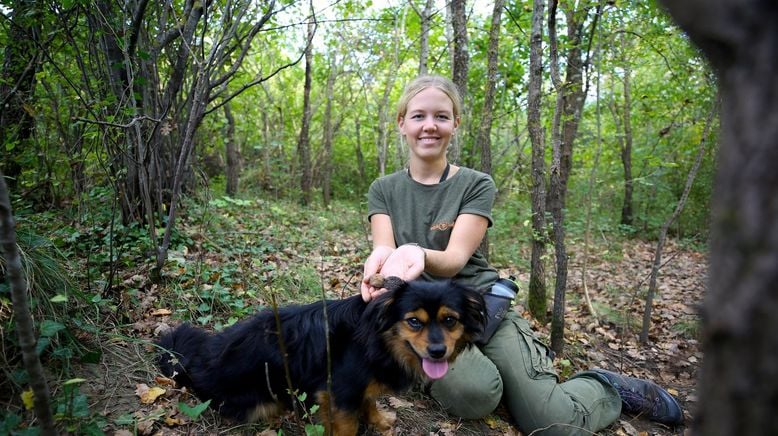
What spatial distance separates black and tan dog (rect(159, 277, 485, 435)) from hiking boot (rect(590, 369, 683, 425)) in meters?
1.48

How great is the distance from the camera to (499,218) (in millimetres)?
9469

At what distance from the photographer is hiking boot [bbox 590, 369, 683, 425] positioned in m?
3.08

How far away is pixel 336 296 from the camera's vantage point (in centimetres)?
455

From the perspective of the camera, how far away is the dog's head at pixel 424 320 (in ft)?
7.43

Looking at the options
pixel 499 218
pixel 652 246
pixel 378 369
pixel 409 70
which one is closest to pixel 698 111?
pixel 652 246

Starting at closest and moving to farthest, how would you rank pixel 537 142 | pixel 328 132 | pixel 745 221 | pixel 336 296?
pixel 745 221 < pixel 537 142 < pixel 336 296 < pixel 328 132

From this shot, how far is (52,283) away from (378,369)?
2067mm

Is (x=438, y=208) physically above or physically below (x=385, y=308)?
above

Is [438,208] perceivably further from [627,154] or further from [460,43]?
[627,154]

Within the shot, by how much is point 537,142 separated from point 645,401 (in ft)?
7.72

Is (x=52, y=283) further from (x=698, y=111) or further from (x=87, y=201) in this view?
(x=698, y=111)

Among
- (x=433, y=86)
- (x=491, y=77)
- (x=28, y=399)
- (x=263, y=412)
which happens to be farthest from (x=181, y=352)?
(x=491, y=77)

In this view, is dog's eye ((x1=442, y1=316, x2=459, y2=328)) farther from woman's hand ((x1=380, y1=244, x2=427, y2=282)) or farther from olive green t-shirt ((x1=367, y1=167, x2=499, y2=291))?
olive green t-shirt ((x1=367, y1=167, x2=499, y2=291))

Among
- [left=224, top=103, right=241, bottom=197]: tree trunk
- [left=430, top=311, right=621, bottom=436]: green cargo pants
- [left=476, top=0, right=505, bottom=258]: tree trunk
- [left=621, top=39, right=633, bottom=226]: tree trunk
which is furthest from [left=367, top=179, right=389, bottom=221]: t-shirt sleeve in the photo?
[left=621, top=39, right=633, bottom=226]: tree trunk
